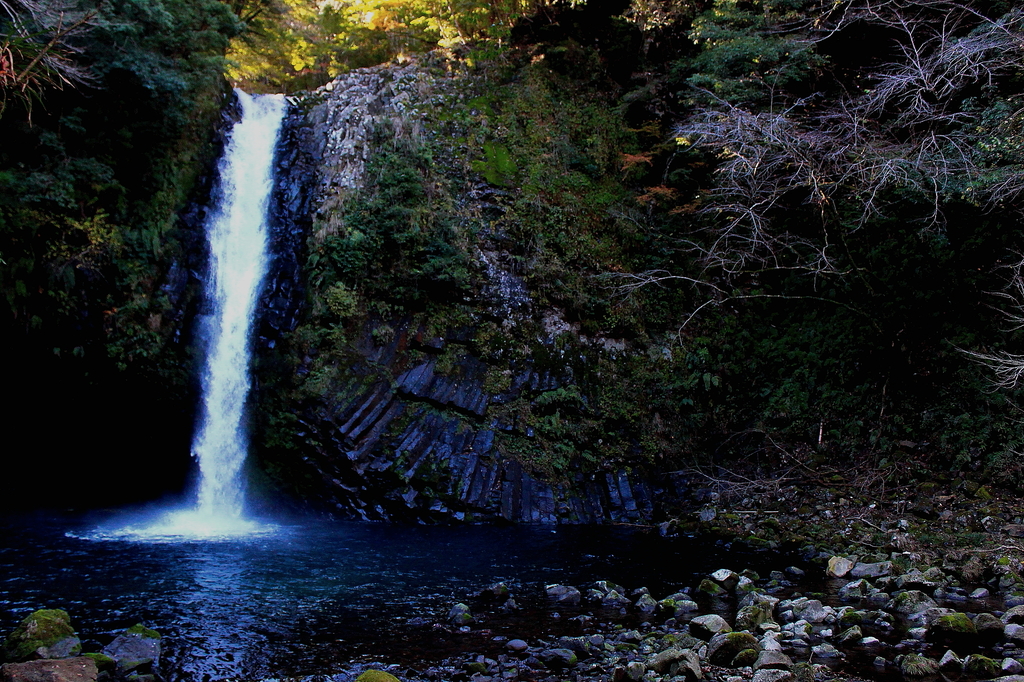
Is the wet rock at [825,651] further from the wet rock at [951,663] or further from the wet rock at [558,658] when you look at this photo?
the wet rock at [558,658]

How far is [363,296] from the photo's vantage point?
1188 centimetres

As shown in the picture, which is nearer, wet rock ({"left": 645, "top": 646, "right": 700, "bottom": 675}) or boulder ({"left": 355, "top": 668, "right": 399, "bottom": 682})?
boulder ({"left": 355, "top": 668, "right": 399, "bottom": 682})

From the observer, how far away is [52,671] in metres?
4.18

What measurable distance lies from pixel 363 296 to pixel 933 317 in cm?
1047

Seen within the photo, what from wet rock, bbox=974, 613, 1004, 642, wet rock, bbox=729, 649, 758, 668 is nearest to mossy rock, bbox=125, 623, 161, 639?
wet rock, bbox=729, 649, 758, 668

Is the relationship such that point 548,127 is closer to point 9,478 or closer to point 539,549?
point 539,549

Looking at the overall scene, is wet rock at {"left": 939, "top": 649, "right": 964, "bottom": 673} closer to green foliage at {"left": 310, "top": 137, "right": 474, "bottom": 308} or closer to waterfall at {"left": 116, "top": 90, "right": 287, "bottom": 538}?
waterfall at {"left": 116, "top": 90, "right": 287, "bottom": 538}

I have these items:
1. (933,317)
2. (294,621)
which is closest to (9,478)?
(294,621)

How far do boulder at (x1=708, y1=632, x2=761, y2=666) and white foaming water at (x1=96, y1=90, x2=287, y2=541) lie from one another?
7.41m

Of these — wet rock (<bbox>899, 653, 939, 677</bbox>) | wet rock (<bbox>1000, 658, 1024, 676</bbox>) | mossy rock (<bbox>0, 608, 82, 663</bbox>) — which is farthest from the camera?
mossy rock (<bbox>0, 608, 82, 663</bbox>)

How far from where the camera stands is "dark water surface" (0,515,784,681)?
550 centimetres

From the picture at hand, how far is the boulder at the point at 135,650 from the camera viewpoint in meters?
4.76

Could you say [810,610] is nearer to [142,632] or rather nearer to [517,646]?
[517,646]

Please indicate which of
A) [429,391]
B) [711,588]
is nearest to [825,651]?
[711,588]
